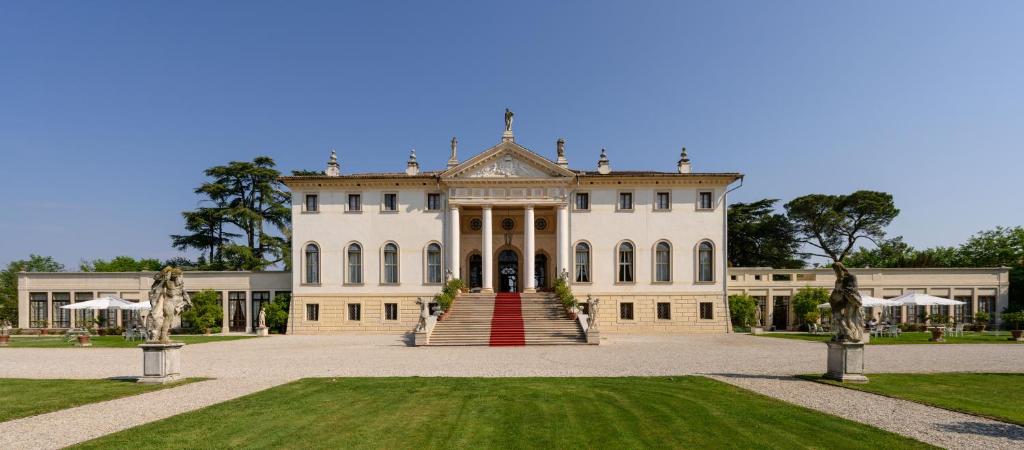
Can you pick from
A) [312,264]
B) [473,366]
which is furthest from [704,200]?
[312,264]

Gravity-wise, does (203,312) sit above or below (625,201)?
below

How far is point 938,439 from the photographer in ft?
27.0

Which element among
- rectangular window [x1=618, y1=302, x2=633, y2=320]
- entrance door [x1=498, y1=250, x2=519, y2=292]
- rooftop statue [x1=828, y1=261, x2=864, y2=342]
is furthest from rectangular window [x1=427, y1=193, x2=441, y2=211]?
rooftop statue [x1=828, y1=261, x2=864, y2=342]

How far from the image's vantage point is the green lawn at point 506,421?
805cm

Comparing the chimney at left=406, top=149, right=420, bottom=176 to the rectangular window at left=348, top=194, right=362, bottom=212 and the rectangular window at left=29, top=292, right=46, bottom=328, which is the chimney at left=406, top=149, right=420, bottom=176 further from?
the rectangular window at left=29, top=292, right=46, bottom=328

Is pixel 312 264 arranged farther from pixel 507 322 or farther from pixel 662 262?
pixel 662 262

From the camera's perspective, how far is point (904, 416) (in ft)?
32.0

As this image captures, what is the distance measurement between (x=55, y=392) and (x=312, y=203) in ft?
78.2

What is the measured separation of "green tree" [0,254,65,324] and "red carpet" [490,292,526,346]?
119ft

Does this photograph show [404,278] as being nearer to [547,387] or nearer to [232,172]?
[232,172]

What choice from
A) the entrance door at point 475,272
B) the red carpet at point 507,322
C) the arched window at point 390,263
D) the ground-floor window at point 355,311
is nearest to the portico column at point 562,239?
the red carpet at point 507,322

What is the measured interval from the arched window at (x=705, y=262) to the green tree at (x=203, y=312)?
103 ft

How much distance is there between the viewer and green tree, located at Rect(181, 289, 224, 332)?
116 feet

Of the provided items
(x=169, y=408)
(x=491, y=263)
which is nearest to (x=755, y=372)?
(x=169, y=408)
